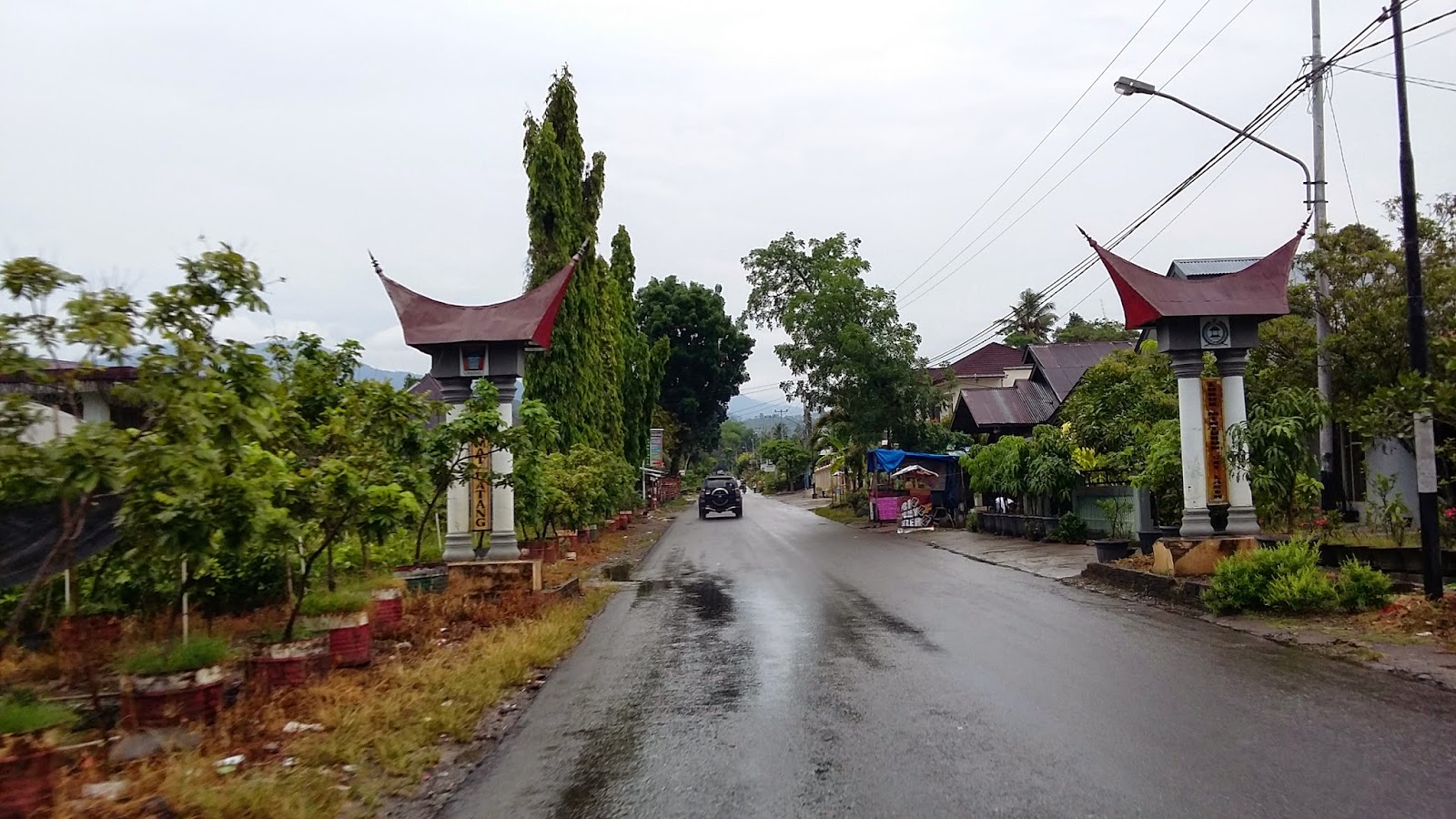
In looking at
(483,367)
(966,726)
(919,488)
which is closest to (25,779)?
(966,726)

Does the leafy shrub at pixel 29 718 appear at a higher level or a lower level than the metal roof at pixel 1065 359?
lower

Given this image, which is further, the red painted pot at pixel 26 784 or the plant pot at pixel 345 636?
the plant pot at pixel 345 636

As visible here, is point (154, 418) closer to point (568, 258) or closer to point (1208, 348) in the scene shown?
point (1208, 348)

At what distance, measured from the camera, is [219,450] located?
629cm

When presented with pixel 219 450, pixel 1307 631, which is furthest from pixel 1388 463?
pixel 219 450

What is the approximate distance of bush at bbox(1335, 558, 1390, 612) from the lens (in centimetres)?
1113

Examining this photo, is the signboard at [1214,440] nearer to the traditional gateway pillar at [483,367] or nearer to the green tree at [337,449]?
the traditional gateway pillar at [483,367]

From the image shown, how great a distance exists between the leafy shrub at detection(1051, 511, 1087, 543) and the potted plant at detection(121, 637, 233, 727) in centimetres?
2022

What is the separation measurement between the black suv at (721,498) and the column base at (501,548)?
30.3 m

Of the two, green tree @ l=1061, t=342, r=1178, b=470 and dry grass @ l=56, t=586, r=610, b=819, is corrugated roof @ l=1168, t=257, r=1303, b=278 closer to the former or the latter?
green tree @ l=1061, t=342, r=1178, b=470

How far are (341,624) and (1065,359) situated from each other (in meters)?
32.0

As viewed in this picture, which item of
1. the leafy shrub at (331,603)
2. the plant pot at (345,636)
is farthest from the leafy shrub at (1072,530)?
the plant pot at (345,636)

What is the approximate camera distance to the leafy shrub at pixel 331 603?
9.27 m

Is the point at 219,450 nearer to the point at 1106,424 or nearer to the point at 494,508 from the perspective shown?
the point at 494,508
